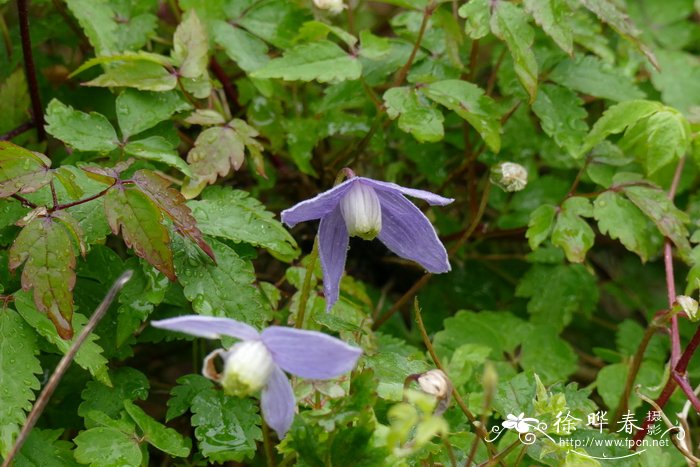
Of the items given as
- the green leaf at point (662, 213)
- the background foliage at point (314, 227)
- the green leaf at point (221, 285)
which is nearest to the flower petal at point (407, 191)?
the background foliage at point (314, 227)

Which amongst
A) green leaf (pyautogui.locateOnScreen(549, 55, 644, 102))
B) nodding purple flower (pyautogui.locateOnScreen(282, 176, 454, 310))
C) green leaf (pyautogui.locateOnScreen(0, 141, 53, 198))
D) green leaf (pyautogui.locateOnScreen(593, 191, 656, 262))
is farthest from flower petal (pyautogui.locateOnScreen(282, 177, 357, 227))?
green leaf (pyautogui.locateOnScreen(549, 55, 644, 102))

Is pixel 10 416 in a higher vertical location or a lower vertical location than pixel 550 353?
higher

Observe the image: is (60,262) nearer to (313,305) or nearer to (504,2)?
(313,305)

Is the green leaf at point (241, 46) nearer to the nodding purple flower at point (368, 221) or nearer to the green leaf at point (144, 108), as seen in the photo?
the green leaf at point (144, 108)

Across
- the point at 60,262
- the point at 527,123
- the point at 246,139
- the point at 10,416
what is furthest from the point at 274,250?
the point at 527,123

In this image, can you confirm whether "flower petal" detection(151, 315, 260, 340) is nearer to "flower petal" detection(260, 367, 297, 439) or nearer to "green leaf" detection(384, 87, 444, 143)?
"flower petal" detection(260, 367, 297, 439)

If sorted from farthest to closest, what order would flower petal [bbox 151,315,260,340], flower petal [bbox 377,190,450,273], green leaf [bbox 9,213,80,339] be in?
1. flower petal [bbox 377,190,450,273]
2. green leaf [bbox 9,213,80,339]
3. flower petal [bbox 151,315,260,340]
